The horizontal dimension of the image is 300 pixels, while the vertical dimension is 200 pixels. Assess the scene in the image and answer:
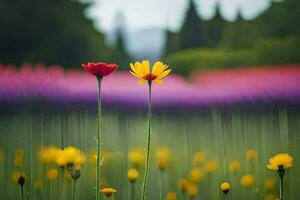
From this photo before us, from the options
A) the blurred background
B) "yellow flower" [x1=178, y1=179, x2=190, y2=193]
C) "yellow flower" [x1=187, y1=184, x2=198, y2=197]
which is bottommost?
"yellow flower" [x1=187, y1=184, x2=198, y2=197]

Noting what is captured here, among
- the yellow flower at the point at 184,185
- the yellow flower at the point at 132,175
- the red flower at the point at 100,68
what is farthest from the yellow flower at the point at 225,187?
the red flower at the point at 100,68

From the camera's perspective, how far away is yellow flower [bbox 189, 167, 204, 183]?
1290mm

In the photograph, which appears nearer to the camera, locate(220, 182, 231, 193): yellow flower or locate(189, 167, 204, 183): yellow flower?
locate(220, 182, 231, 193): yellow flower

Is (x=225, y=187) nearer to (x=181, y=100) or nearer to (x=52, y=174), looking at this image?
(x=181, y=100)

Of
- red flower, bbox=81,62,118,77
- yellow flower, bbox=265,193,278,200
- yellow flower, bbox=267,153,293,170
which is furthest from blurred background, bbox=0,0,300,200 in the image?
red flower, bbox=81,62,118,77

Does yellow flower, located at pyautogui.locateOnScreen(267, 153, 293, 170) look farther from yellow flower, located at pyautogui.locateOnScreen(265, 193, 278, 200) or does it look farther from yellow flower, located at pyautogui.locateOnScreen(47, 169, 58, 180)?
yellow flower, located at pyautogui.locateOnScreen(47, 169, 58, 180)

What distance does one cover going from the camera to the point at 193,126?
135 cm

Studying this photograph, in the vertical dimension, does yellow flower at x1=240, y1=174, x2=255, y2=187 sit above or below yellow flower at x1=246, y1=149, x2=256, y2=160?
below

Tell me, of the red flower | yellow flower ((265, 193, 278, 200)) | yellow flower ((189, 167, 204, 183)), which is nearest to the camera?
the red flower

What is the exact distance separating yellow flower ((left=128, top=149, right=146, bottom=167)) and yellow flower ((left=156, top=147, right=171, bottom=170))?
5 centimetres

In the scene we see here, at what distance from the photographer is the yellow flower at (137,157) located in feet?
4.30

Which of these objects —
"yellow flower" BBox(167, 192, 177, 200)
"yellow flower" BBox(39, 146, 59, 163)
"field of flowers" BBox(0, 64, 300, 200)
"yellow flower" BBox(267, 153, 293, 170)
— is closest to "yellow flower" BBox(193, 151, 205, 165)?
"field of flowers" BBox(0, 64, 300, 200)

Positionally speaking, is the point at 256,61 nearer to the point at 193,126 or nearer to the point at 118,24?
the point at 193,126

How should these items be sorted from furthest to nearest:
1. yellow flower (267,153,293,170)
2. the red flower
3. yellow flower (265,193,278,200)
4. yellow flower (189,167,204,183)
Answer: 1. yellow flower (189,167,204,183)
2. yellow flower (265,193,278,200)
3. yellow flower (267,153,293,170)
4. the red flower
